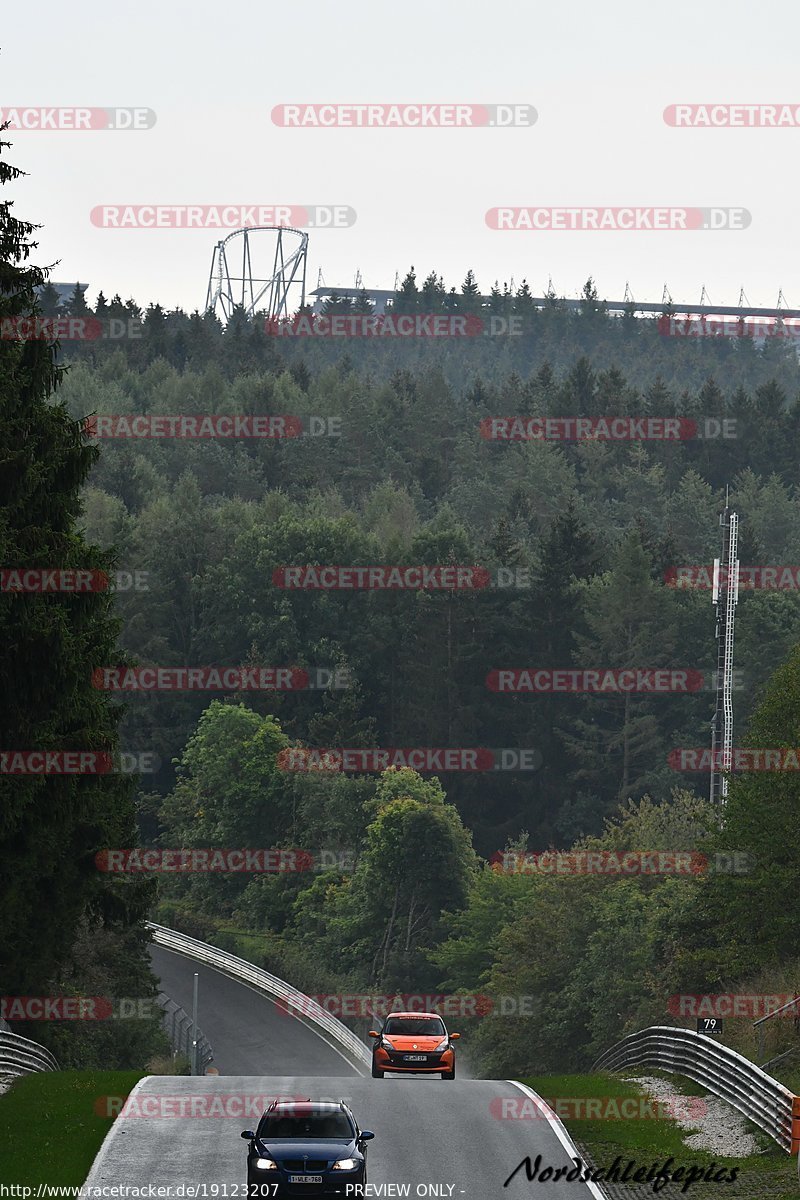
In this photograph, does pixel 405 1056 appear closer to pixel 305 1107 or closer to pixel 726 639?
pixel 305 1107

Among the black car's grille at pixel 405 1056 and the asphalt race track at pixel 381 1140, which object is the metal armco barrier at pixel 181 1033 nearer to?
Answer: the black car's grille at pixel 405 1056

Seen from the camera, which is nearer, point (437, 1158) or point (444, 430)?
point (437, 1158)

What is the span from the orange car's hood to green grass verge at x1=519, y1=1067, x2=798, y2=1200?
5316 millimetres

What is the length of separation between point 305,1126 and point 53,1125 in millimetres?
5260

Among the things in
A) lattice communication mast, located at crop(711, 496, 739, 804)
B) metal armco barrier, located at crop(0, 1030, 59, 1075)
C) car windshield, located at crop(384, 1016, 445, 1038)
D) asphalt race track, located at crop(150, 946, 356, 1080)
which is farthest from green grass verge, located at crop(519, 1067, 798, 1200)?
lattice communication mast, located at crop(711, 496, 739, 804)

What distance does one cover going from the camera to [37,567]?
25.2 m

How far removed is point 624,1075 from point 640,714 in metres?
80.1

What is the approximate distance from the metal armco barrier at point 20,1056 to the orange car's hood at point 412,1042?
6.35 metres

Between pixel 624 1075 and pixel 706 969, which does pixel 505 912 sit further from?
pixel 624 1075

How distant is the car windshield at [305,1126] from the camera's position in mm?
20031

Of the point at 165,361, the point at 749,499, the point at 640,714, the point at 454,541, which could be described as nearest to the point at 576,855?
the point at 640,714

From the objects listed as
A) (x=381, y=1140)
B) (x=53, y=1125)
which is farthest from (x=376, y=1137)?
(x=53, y=1125)

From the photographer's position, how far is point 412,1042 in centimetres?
3409

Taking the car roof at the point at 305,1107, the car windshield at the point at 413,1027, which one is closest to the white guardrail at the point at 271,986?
the car windshield at the point at 413,1027
